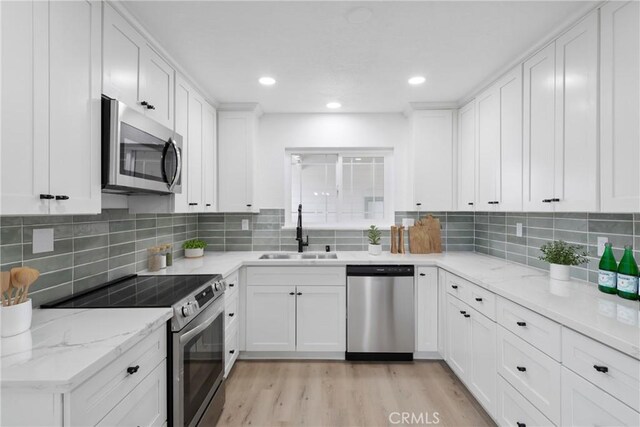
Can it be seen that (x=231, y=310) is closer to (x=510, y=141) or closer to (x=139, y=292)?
(x=139, y=292)

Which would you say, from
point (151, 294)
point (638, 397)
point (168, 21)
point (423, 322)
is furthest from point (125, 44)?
point (423, 322)

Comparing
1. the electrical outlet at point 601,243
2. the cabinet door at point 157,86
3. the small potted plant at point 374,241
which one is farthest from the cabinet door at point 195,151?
the electrical outlet at point 601,243

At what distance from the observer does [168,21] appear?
5.70 ft

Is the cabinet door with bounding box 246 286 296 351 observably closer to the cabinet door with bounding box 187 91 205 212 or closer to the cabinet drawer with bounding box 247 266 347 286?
the cabinet drawer with bounding box 247 266 347 286

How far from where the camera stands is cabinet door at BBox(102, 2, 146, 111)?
1.49 m

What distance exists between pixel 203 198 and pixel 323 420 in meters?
2.00

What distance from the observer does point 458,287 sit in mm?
2383

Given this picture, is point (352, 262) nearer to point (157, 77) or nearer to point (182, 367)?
point (182, 367)

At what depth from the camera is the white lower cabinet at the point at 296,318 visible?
2768 mm

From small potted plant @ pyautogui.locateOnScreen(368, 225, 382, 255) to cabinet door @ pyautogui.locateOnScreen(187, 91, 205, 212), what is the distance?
1700mm

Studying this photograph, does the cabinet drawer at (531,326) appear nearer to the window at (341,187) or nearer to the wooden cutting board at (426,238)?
the wooden cutting board at (426,238)

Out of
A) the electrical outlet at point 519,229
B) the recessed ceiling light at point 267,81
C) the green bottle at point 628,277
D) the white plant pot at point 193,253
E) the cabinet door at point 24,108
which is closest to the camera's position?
the cabinet door at point 24,108

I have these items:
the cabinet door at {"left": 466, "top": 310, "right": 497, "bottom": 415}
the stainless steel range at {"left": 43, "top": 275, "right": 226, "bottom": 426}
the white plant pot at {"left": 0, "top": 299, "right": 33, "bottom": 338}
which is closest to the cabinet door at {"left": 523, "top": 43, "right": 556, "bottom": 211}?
the cabinet door at {"left": 466, "top": 310, "right": 497, "bottom": 415}

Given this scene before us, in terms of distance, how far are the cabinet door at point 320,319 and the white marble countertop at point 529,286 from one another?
271 millimetres
